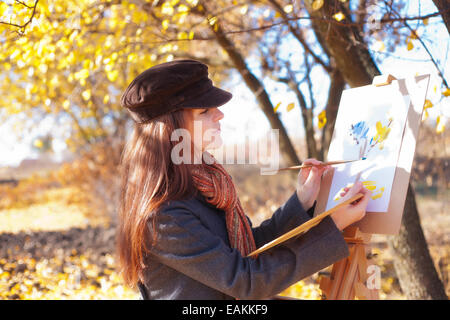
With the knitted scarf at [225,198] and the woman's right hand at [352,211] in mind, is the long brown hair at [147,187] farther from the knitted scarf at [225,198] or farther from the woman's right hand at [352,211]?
the woman's right hand at [352,211]

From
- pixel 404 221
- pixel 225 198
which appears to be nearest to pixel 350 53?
pixel 404 221

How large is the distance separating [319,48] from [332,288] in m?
2.54

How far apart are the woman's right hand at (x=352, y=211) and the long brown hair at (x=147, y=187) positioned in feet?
1.71

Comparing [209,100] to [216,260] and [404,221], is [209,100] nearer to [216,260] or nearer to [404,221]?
[216,260]

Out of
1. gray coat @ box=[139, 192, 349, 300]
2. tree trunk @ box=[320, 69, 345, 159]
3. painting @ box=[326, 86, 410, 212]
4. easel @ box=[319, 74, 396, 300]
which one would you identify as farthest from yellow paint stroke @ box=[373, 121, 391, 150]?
tree trunk @ box=[320, 69, 345, 159]

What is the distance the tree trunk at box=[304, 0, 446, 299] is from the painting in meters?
0.67

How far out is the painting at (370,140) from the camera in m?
1.75

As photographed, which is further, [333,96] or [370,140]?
[333,96]

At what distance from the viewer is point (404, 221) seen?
284 centimetres

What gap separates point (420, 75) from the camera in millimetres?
1797

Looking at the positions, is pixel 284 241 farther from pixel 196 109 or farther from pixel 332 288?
pixel 196 109

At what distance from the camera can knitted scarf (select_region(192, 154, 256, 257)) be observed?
1.62 metres

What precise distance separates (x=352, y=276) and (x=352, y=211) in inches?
10.2
